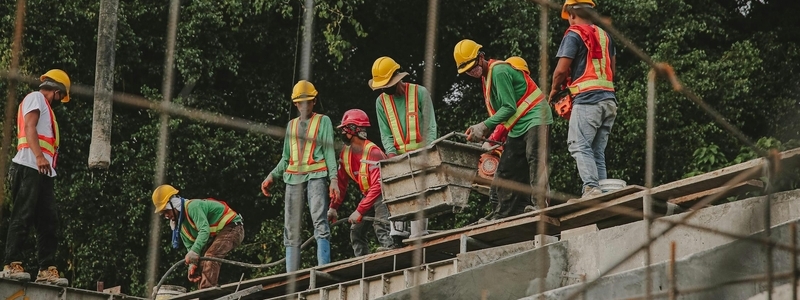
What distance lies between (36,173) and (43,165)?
153 millimetres

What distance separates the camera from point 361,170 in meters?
12.0

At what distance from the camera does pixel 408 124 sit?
36.6ft

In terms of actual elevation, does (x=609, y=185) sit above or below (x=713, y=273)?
above

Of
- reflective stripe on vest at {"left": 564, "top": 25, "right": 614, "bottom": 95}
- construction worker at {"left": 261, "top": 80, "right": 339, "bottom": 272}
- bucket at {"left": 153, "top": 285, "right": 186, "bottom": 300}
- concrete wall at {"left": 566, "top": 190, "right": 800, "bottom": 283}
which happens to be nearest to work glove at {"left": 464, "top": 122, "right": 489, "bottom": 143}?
reflective stripe on vest at {"left": 564, "top": 25, "right": 614, "bottom": 95}

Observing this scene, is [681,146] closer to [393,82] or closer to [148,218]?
[148,218]

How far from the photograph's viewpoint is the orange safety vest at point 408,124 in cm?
1116

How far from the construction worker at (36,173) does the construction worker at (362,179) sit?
220 cm

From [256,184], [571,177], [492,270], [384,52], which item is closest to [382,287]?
[492,270]

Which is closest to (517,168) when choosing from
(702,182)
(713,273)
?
(702,182)

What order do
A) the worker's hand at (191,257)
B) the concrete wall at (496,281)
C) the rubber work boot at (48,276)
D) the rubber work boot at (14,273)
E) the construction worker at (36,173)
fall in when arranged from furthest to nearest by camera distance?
the worker's hand at (191,257)
the rubber work boot at (48,276)
the rubber work boot at (14,273)
the construction worker at (36,173)
the concrete wall at (496,281)

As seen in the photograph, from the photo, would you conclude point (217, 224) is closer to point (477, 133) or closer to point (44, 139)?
point (44, 139)

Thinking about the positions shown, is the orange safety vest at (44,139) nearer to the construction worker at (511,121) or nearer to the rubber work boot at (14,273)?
the rubber work boot at (14,273)

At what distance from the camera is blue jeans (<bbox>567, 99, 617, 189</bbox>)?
980 cm

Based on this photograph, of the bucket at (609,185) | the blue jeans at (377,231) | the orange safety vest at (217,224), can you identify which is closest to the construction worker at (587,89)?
the bucket at (609,185)
